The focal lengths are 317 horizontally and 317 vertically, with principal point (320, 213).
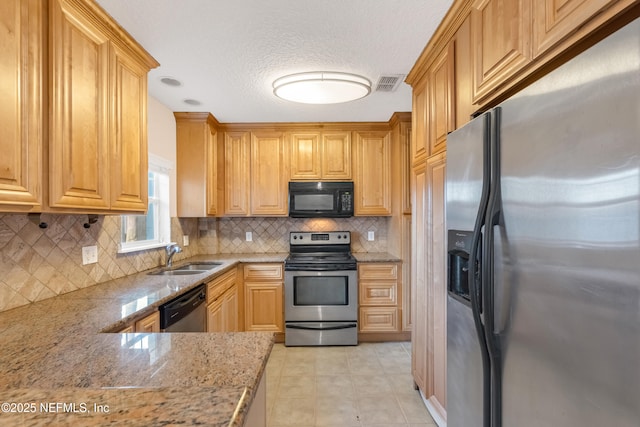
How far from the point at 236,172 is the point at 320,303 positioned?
1.77m

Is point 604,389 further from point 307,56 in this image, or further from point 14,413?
point 307,56

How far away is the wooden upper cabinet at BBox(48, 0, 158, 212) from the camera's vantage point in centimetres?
137

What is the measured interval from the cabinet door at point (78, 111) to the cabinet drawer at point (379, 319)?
2632mm

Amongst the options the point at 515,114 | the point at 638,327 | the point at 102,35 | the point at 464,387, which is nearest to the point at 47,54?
the point at 102,35

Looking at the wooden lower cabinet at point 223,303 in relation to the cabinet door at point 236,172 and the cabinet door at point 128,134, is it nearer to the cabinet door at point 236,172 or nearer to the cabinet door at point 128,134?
the cabinet door at point 236,172

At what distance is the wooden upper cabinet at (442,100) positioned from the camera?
5.73 feet

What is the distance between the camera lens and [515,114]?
999mm

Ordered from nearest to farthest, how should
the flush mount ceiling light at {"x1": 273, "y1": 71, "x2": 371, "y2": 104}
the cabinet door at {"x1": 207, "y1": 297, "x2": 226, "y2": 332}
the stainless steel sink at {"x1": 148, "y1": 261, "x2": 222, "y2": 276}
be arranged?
the flush mount ceiling light at {"x1": 273, "y1": 71, "x2": 371, "y2": 104}, the cabinet door at {"x1": 207, "y1": 297, "x2": 226, "y2": 332}, the stainless steel sink at {"x1": 148, "y1": 261, "x2": 222, "y2": 276}

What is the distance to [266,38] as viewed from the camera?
189 cm

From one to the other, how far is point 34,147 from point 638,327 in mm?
1937

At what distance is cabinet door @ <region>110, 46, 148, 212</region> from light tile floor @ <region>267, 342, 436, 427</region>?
1.72 meters

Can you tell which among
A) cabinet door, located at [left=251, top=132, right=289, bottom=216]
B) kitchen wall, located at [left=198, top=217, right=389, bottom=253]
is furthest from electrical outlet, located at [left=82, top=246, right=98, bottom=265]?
kitchen wall, located at [left=198, top=217, right=389, bottom=253]

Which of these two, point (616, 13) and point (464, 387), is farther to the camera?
point (464, 387)

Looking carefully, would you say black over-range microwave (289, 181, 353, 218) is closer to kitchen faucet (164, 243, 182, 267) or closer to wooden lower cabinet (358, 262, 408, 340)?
wooden lower cabinet (358, 262, 408, 340)
